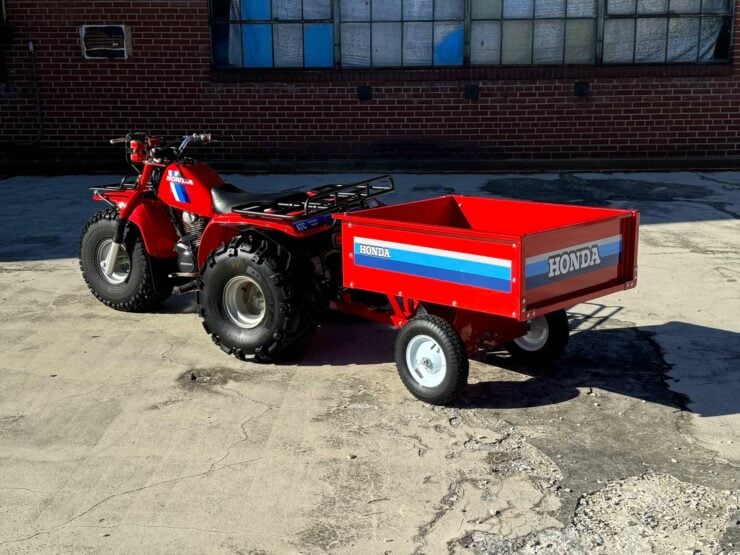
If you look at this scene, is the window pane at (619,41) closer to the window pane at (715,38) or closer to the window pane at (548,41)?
the window pane at (548,41)

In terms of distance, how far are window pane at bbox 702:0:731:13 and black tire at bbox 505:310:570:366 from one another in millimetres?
9630

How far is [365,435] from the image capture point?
507cm

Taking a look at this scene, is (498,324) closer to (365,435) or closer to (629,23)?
(365,435)

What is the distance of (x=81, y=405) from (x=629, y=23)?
11.0 metres

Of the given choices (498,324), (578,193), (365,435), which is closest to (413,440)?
(365,435)

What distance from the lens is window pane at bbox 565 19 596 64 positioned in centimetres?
1385

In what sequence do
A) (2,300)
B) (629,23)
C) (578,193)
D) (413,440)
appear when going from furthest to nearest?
(629,23) < (578,193) < (2,300) < (413,440)

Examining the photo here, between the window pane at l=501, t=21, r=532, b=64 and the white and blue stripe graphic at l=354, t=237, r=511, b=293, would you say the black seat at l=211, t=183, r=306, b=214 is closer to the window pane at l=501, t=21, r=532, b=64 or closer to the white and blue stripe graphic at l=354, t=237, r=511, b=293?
the white and blue stripe graphic at l=354, t=237, r=511, b=293

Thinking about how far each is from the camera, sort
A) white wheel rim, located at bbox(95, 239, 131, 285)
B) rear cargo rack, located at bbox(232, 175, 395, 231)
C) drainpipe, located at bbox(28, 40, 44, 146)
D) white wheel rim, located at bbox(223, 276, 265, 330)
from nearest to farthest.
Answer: rear cargo rack, located at bbox(232, 175, 395, 231) < white wheel rim, located at bbox(223, 276, 265, 330) < white wheel rim, located at bbox(95, 239, 131, 285) < drainpipe, located at bbox(28, 40, 44, 146)

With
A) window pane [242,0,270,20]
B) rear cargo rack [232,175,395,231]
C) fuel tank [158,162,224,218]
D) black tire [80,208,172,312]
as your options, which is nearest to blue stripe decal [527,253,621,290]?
rear cargo rack [232,175,395,231]

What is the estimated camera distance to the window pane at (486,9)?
45.4 feet

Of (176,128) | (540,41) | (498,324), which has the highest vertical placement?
(540,41)

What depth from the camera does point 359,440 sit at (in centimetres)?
501

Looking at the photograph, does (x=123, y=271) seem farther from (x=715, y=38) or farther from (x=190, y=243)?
(x=715, y=38)
